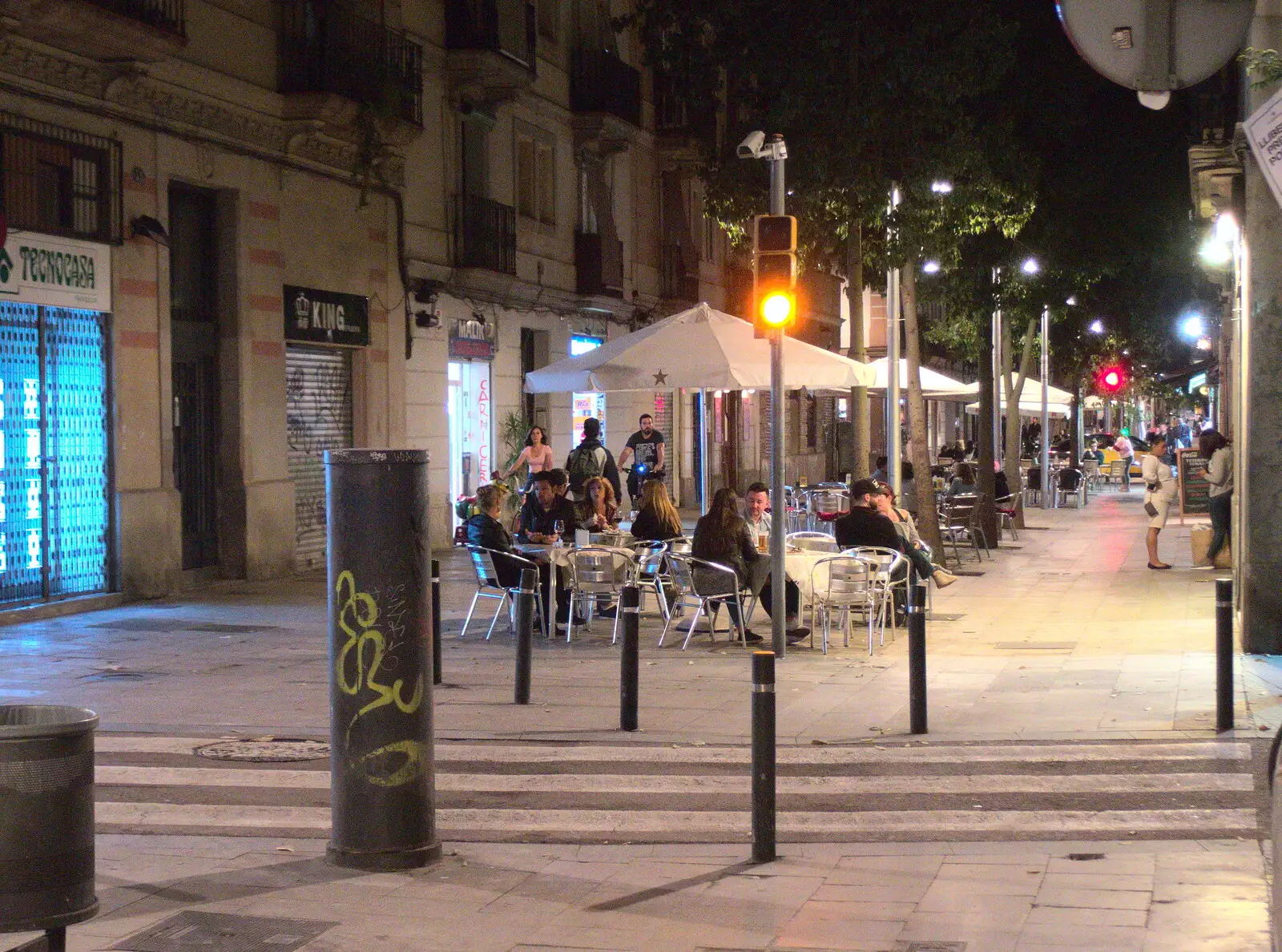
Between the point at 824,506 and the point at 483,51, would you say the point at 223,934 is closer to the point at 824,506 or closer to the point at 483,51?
the point at 824,506

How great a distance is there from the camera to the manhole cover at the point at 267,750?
9.11 m

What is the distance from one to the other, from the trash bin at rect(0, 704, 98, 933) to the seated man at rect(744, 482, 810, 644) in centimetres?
845

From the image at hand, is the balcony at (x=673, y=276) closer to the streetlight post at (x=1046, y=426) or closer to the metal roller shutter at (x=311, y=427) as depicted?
the streetlight post at (x=1046, y=426)

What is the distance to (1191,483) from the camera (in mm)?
26609

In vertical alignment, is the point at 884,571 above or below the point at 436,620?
above

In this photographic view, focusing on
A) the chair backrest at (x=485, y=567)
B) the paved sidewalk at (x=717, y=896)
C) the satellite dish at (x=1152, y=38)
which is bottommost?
the paved sidewalk at (x=717, y=896)

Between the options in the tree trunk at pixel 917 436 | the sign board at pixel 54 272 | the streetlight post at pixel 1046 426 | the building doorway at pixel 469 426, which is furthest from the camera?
the streetlight post at pixel 1046 426

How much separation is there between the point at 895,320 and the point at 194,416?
8.11m

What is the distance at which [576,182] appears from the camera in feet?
98.2

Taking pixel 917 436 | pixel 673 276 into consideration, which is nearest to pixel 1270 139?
pixel 917 436

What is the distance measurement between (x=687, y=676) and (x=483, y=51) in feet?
46.9

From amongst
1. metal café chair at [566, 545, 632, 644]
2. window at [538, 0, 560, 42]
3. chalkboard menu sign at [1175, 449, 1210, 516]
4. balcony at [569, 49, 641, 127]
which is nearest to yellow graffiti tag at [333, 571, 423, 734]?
metal café chair at [566, 545, 632, 644]

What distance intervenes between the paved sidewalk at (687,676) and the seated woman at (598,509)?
1.05m

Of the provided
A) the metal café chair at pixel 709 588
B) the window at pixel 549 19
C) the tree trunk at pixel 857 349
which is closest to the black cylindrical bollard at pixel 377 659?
the metal café chair at pixel 709 588
